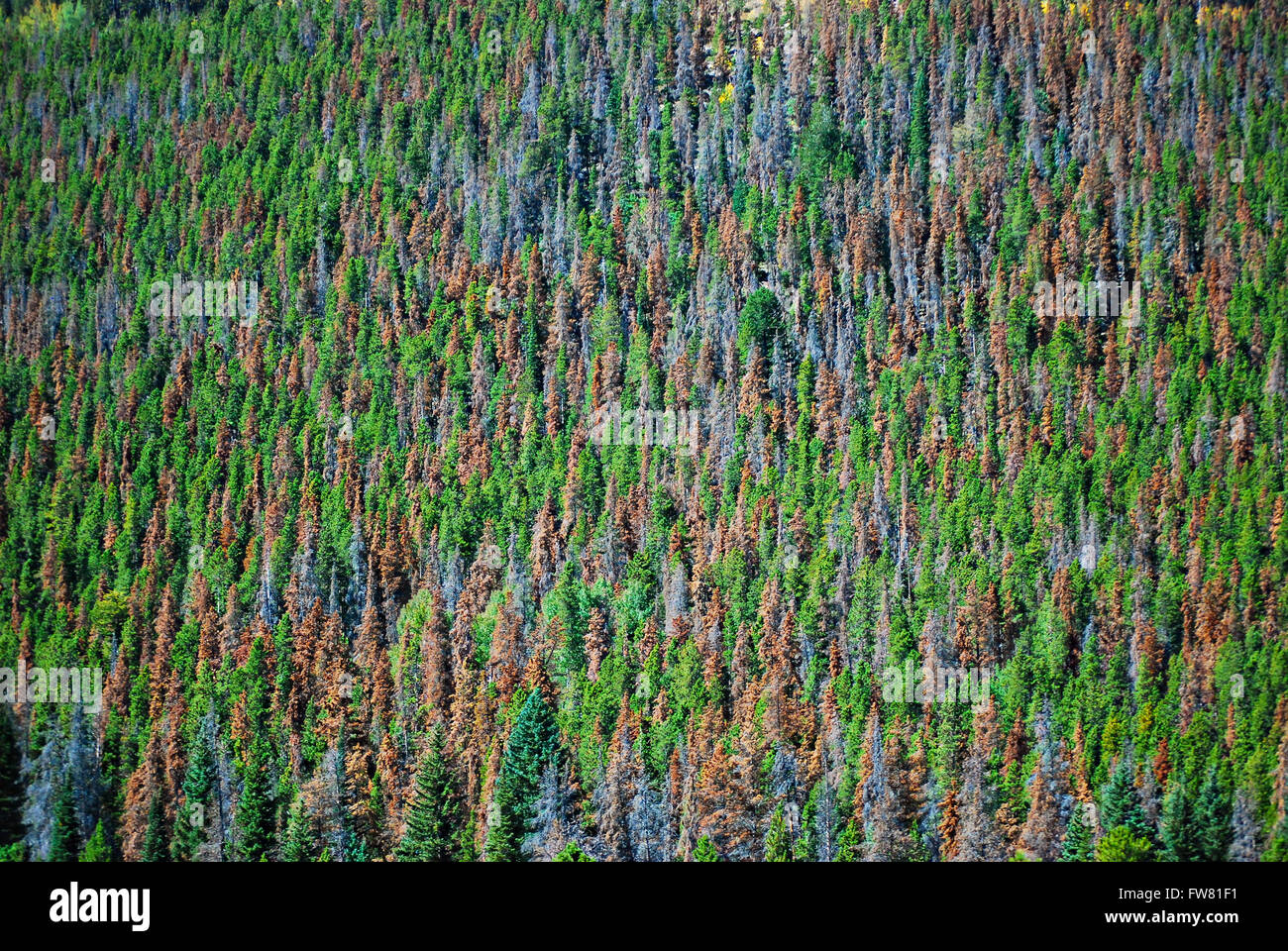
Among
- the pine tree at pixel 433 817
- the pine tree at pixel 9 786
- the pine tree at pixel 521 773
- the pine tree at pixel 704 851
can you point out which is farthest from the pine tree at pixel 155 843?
the pine tree at pixel 704 851

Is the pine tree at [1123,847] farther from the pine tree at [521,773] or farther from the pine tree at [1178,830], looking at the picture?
the pine tree at [521,773]

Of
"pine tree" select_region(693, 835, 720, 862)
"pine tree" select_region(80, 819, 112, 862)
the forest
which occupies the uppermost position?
the forest

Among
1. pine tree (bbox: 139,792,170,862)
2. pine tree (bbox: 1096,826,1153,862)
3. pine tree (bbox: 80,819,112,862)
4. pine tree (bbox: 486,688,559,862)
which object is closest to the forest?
pine tree (bbox: 139,792,170,862)

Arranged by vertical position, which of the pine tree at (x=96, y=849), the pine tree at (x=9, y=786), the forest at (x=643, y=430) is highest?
the forest at (x=643, y=430)

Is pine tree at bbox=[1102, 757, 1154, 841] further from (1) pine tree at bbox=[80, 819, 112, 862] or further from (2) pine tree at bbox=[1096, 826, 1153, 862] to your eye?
(1) pine tree at bbox=[80, 819, 112, 862]

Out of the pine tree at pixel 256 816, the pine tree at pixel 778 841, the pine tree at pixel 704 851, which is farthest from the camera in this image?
the pine tree at pixel 256 816

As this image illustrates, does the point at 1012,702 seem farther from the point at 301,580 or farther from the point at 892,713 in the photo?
the point at 301,580

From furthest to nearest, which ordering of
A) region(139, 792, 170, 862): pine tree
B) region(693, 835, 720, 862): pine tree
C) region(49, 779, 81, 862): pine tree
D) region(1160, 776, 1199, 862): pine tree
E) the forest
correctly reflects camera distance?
the forest
region(49, 779, 81, 862): pine tree
region(139, 792, 170, 862): pine tree
region(1160, 776, 1199, 862): pine tree
region(693, 835, 720, 862): pine tree

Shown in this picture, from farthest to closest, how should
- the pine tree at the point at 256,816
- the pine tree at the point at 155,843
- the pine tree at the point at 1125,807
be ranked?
the pine tree at the point at 155,843, the pine tree at the point at 256,816, the pine tree at the point at 1125,807
